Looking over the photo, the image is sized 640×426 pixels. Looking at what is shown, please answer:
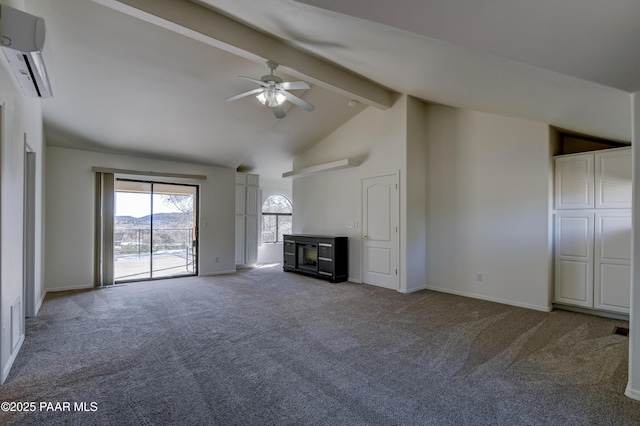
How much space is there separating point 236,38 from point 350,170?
11.5 ft

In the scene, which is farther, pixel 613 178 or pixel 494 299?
pixel 494 299

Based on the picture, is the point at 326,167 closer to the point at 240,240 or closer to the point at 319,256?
the point at 319,256

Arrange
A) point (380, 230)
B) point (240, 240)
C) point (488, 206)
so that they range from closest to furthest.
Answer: point (488, 206) < point (380, 230) < point (240, 240)

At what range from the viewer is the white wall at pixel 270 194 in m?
9.10

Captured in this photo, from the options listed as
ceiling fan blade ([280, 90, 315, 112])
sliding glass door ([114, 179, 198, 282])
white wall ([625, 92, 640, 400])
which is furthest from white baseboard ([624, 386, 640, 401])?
sliding glass door ([114, 179, 198, 282])

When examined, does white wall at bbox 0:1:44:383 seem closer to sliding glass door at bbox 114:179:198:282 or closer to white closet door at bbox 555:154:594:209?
sliding glass door at bbox 114:179:198:282

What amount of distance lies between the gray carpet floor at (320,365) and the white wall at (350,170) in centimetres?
233

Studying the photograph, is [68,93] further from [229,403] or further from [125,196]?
[229,403]

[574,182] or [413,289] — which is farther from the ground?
[574,182]

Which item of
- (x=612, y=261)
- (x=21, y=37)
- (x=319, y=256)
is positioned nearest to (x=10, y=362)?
(x=21, y=37)

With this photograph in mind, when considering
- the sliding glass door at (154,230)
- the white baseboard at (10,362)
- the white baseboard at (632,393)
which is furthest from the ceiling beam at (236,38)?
the white baseboard at (632,393)

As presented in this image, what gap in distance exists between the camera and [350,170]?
6453 mm

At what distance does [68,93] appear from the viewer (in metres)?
4.44

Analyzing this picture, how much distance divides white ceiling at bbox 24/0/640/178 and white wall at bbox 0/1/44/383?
1020 mm
